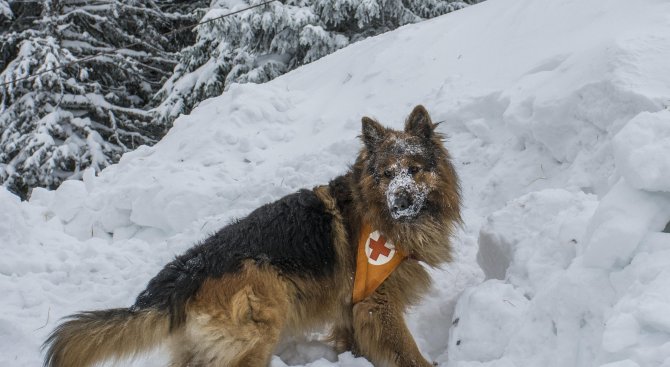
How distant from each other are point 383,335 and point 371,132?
1725mm

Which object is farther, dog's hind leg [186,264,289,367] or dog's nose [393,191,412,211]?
dog's nose [393,191,412,211]

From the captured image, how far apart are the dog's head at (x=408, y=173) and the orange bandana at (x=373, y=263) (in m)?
0.20

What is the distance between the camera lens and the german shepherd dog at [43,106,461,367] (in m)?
3.96

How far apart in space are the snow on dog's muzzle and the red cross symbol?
10.5 inches

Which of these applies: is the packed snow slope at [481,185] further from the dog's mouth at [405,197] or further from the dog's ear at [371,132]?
the dog's ear at [371,132]

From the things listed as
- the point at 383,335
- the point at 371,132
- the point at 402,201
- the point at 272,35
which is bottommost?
the point at 272,35

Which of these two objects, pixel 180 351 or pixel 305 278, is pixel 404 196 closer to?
pixel 305 278

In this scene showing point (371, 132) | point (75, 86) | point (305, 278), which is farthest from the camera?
point (75, 86)

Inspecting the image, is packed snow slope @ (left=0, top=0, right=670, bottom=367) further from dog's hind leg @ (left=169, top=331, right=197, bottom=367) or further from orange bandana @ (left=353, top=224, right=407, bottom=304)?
orange bandana @ (left=353, top=224, right=407, bottom=304)

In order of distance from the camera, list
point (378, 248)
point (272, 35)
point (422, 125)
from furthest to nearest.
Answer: point (272, 35) < point (422, 125) < point (378, 248)

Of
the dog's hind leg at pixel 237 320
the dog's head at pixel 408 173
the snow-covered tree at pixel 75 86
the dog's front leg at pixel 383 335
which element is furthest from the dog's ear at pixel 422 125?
the snow-covered tree at pixel 75 86

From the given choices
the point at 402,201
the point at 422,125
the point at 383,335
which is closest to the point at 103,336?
the point at 383,335

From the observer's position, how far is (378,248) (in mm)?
4508

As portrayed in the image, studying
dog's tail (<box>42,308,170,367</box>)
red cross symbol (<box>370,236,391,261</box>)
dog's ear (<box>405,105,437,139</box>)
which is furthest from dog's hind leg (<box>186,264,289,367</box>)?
dog's ear (<box>405,105,437,139</box>)
